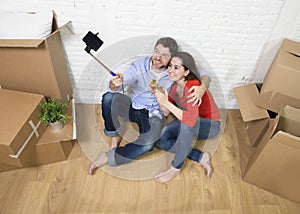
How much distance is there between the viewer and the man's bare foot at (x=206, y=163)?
116 cm

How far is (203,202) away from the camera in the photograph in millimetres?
1080

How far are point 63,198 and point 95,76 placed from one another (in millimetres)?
590

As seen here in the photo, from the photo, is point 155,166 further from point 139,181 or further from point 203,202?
point 203,202

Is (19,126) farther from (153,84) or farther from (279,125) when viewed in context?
(279,125)

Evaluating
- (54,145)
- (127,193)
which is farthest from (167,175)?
(54,145)

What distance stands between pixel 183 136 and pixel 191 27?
0.47 meters

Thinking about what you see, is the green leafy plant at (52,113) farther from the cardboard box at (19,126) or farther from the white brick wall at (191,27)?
the white brick wall at (191,27)

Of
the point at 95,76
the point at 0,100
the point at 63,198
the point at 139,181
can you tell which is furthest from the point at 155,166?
the point at 0,100

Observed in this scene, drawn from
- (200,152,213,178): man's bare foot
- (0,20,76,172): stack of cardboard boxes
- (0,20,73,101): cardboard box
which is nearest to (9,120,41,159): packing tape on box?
(0,20,76,172): stack of cardboard boxes

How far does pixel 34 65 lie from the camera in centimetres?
106

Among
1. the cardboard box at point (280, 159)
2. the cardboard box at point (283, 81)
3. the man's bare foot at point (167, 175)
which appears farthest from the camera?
the man's bare foot at point (167, 175)

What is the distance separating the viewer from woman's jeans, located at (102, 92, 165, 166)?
1.15 meters

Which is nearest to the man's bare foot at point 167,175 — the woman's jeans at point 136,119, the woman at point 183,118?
the woman at point 183,118

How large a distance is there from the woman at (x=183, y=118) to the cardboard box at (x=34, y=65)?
0.45 m
